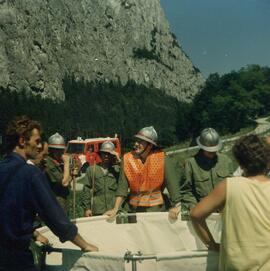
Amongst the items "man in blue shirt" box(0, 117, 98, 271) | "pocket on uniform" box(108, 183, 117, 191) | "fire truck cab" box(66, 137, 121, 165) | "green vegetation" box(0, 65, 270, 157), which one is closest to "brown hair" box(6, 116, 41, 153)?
"man in blue shirt" box(0, 117, 98, 271)

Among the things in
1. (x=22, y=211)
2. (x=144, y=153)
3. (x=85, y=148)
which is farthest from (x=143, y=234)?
(x=85, y=148)

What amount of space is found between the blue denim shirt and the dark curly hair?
42.8 inches

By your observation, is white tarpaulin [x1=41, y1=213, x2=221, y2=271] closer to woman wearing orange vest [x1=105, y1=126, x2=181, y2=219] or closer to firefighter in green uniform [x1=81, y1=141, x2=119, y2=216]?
woman wearing orange vest [x1=105, y1=126, x2=181, y2=219]

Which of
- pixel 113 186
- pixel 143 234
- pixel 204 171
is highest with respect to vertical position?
pixel 204 171

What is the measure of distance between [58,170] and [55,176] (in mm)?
120

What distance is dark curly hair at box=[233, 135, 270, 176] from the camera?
336cm

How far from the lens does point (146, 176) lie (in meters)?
6.25

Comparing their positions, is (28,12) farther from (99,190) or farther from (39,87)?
(99,190)

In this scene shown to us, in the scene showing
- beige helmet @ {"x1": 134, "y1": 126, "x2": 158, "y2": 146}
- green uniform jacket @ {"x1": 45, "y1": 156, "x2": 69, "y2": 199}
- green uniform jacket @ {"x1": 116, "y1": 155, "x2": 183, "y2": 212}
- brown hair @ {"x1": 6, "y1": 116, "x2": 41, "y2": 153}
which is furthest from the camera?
green uniform jacket @ {"x1": 45, "y1": 156, "x2": 69, "y2": 199}

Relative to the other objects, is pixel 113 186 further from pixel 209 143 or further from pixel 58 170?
pixel 209 143

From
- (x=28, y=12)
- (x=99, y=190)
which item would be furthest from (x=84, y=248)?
(x=28, y=12)

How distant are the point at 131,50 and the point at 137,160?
157304 millimetres

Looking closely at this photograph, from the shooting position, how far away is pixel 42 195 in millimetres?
3355

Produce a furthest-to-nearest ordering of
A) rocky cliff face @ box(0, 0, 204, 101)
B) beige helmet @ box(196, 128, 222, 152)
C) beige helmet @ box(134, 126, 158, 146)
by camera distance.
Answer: rocky cliff face @ box(0, 0, 204, 101)
beige helmet @ box(196, 128, 222, 152)
beige helmet @ box(134, 126, 158, 146)
